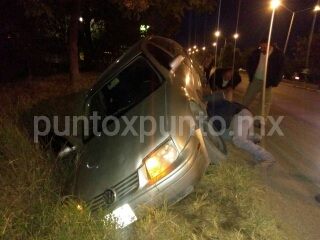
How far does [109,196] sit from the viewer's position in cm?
293

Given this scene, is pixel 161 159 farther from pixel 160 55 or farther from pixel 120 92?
pixel 160 55

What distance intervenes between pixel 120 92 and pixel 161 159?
4.74ft

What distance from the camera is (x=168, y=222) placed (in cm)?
296

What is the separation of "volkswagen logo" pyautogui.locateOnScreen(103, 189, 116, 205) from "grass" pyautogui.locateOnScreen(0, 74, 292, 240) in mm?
142

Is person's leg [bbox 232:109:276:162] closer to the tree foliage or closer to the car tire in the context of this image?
the car tire

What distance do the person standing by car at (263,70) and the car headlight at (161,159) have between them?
3796 mm

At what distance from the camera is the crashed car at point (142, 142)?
2.90 m

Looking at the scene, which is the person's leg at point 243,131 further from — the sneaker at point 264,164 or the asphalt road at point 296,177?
the asphalt road at point 296,177

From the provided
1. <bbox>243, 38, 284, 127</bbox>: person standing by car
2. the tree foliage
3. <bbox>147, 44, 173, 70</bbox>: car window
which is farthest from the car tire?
the tree foliage

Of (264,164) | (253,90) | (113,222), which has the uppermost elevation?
(113,222)

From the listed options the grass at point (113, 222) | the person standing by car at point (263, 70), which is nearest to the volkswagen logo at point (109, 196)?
the grass at point (113, 222)

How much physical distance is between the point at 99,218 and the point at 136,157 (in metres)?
0.64

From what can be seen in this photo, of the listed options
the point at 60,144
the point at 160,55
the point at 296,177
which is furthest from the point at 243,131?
the point at 60,144

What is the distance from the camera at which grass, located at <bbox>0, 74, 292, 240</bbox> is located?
111 inches
